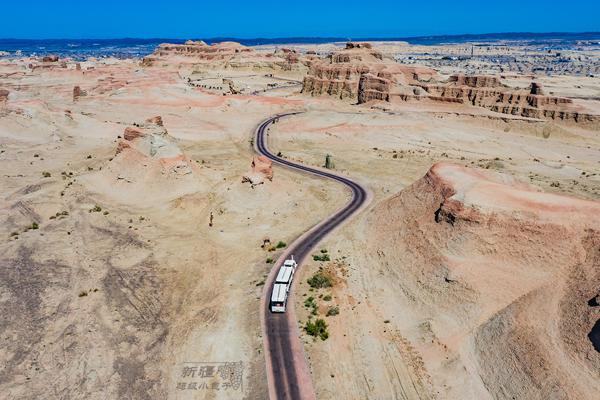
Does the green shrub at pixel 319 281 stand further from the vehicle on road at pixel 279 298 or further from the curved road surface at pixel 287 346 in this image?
the vehicle on road at pixel 279 298

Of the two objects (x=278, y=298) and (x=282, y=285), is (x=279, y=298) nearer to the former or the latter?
(x=278, y=298)

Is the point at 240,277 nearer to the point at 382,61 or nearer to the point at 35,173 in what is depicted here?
the point at 35,173

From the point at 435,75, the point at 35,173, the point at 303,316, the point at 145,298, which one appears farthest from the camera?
the point at 435,75

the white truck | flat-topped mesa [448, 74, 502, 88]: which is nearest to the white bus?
the white truck

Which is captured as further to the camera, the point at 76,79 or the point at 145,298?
the point at 76,79

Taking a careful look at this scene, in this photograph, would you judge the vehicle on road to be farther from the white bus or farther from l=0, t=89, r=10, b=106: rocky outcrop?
Answer: l=0, t=89, r=10, b=106: rocky outcrop

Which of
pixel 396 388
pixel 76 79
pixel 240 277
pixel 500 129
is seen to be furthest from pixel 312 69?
pixel 396 388
